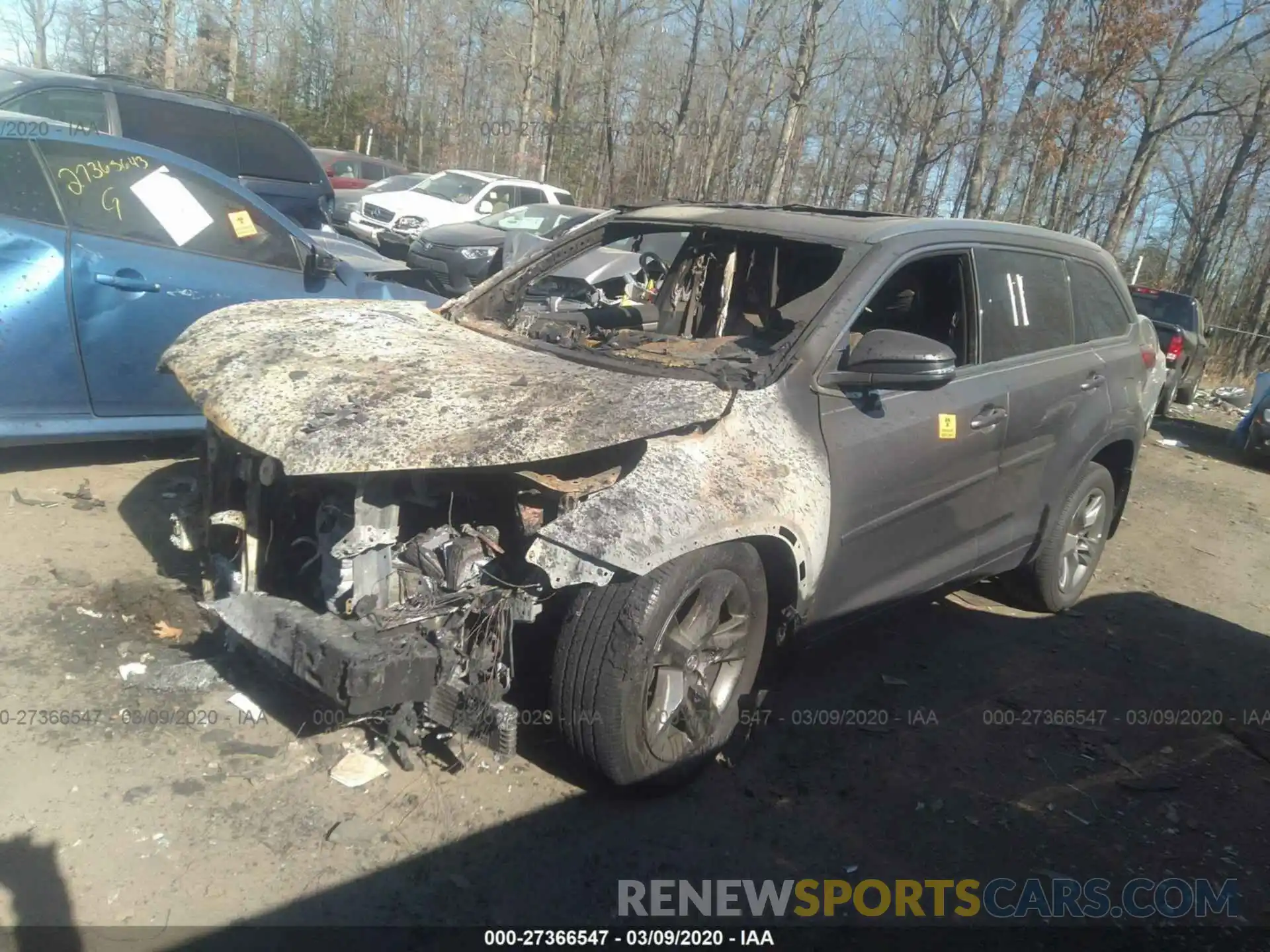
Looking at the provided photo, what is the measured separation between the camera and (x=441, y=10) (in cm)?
3244

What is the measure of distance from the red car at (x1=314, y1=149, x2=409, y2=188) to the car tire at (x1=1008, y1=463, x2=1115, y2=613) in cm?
1980

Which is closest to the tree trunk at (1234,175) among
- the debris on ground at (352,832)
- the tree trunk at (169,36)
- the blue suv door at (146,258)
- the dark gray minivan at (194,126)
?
the dark gray minivan at (194,126)

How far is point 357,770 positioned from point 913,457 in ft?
7.21

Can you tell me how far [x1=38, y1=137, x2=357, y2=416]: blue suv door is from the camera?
448 centimetres

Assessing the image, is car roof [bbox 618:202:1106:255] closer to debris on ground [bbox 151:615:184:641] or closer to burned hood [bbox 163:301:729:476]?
burned hood [bbox 163:301:729:476]

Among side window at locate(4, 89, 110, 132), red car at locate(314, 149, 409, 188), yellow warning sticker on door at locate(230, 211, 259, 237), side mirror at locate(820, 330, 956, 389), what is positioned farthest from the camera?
red car at locate(314, 149, 409, 188)

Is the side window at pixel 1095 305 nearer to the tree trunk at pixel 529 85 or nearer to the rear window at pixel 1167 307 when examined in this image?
the rear window at pixel 1167 307

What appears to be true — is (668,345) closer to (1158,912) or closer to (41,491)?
(1158,912)

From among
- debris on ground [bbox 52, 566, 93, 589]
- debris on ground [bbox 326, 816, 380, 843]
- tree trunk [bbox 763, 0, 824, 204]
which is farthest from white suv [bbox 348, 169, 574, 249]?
debris on ground [bbox 326, 816, 380, 843]

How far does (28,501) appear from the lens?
14.9 feet

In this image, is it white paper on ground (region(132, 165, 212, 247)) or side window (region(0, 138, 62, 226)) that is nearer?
side window (region(0, 138, 62, 226))

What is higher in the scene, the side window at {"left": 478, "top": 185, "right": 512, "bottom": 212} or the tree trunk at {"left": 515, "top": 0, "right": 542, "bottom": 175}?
the tree trunk at {"left": 515, "top": 0, "right": 542, "bottom": 175}
